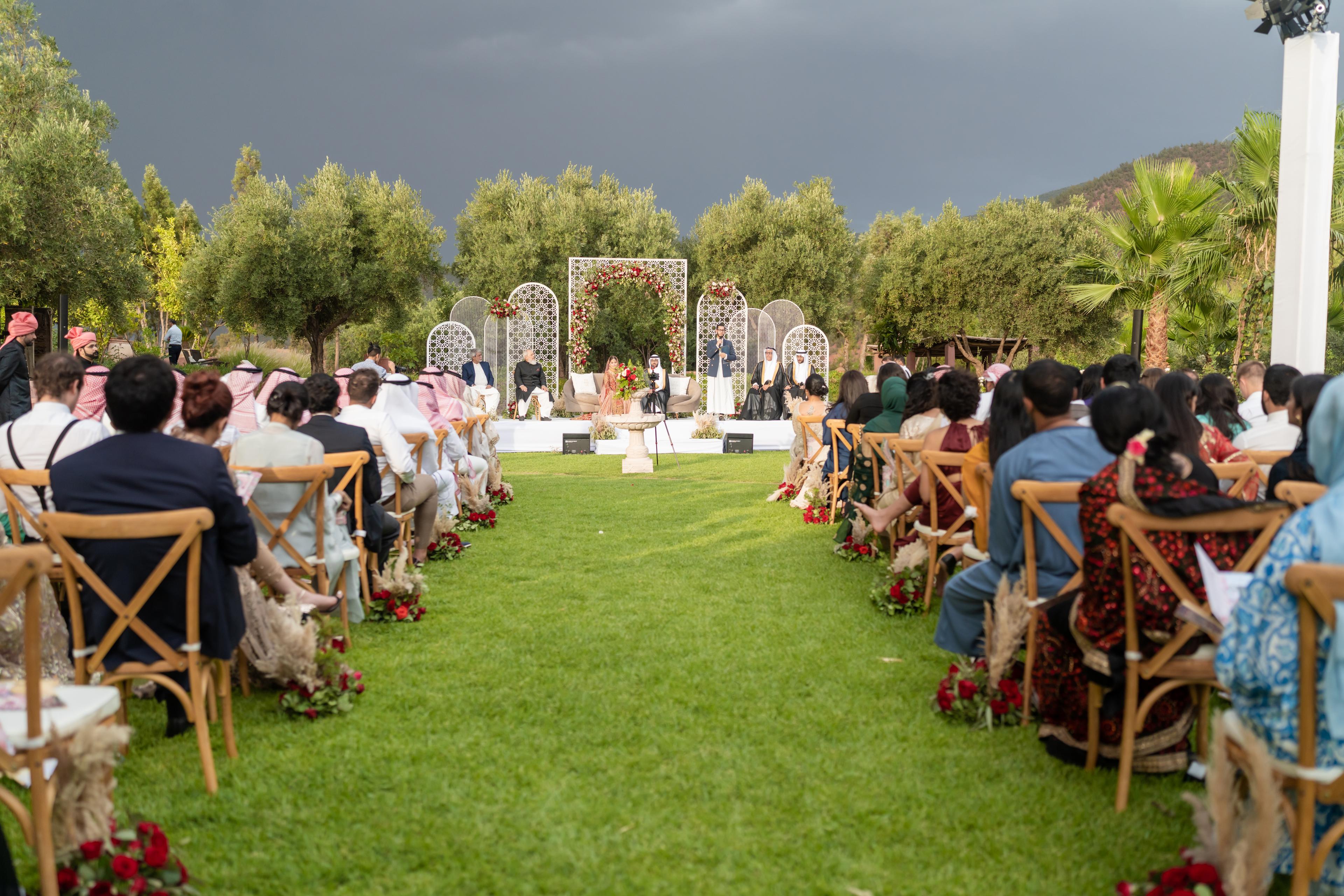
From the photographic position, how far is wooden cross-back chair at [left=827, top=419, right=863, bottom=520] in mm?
6902

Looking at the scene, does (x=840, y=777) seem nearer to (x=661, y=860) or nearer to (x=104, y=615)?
(x=661, y=860)

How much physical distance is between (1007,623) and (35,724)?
2690 mm

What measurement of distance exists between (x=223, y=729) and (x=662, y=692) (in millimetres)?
1525

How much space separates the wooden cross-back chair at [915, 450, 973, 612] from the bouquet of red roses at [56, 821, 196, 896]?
3.17m

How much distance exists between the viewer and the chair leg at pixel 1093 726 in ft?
8.65

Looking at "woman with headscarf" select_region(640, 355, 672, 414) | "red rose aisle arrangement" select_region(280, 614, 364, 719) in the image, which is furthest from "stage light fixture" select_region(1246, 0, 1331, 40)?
"woman with headscarf" select_region(640, 355, 672, 414)

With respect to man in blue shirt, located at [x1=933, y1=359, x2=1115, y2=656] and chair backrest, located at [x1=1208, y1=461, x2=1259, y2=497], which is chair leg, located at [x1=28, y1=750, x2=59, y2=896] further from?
chair backrest, located at [x1=1208, y1=461, x2=1259, y2=497]

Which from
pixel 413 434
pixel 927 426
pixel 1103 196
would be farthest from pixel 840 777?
pixel 1103 196

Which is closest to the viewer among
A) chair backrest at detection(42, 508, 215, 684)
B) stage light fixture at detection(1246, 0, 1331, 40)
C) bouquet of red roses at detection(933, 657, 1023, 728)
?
chair backrest at detection(42, 508, 215, 684)

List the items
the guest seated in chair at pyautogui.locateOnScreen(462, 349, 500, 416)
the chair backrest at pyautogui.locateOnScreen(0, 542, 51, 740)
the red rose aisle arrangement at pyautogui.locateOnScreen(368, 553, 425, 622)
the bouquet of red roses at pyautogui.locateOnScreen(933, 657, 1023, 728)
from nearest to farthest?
1. the chair backrest at pyautogui.locateOnScreen(0, 542, 51, 740)
2. the bouquet of red roses at pyautogui.locateOnScreen(933, 657, 1023, 728)
3. the red rose aisle arrangement at pyautogui.locateOnScreen(368, 553, 425, 622)
4. the guest seated in chair at pyautogui.locateOnScreen(462, 349, 500, 416)

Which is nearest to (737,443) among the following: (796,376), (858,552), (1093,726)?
(796,376)

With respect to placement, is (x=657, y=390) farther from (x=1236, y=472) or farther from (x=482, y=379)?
(x=1236, y=472)

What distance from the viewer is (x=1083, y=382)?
5590 mm

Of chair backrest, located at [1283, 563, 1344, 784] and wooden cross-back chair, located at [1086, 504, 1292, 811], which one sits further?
wooden cross-back chair, located at [1086, 504, 1292, 811]
